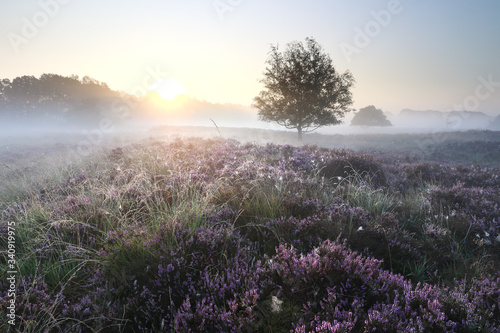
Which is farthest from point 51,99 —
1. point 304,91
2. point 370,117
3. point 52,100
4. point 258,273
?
point 370,117

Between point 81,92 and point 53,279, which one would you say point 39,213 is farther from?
point 81,92

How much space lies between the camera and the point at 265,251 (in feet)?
9.11

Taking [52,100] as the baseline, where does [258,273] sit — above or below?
below

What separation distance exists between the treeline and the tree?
74928 mm

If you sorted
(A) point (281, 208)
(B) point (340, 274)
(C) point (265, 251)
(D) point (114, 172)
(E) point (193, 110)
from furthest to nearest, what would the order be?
(E) point (193, 110)
(D) point (114, 172)
(A) point (281, 208)
(C) point (265, 251)
(B) point (340, 274)

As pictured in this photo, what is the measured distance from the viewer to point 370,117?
260 feet

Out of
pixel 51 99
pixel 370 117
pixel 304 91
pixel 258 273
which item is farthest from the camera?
pixel 370 117

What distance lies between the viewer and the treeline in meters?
51.5

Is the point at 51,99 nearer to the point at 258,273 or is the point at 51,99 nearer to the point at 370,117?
the point at 258,273

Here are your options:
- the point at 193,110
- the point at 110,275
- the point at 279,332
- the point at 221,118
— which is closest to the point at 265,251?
the point at 279,332

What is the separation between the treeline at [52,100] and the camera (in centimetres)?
5153

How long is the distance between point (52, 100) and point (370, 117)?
89.4 m

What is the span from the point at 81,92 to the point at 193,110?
77.9 m

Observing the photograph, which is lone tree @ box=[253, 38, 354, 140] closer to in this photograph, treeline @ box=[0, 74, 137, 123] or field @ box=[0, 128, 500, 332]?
field @ box=[0, 128, 500, 332]
